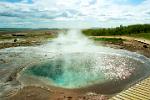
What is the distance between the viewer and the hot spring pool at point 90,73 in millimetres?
25422

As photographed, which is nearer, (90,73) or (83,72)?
(90,73)

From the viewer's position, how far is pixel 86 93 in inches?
879

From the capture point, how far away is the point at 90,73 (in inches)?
1203

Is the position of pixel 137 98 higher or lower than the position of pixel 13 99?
higher

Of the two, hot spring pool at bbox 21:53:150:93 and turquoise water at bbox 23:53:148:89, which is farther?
turquoise water at bbox 23:53:148:89

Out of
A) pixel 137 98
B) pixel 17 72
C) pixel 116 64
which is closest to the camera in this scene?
pixel 137 98

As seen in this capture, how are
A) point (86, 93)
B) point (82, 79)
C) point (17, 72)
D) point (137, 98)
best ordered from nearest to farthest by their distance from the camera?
1. point (137, 98)
2. point (86, 93)
3. point (82, 79)
4. point (17, 72)

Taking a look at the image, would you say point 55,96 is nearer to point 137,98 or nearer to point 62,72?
point 137,98

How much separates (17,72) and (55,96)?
11.9 m

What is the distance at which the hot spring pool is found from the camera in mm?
25422

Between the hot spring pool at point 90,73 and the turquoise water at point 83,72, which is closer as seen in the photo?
the hot spring pool at point 90,73

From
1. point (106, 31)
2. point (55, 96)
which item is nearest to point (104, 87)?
point (55, 96)

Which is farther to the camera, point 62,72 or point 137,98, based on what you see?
point 62,72

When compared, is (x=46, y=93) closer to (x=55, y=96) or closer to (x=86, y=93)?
(x=55, y=96)
